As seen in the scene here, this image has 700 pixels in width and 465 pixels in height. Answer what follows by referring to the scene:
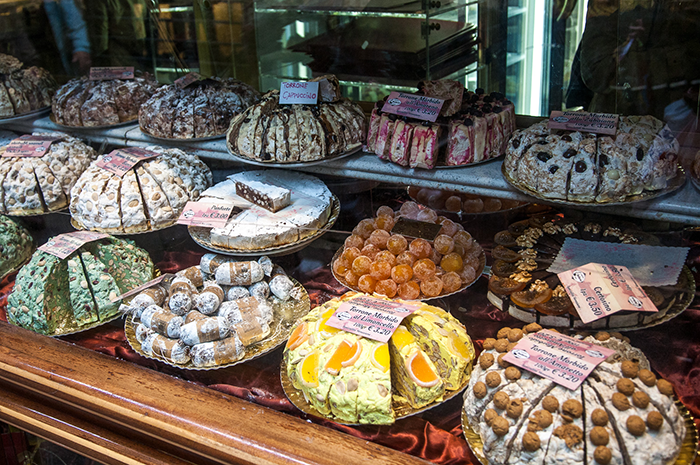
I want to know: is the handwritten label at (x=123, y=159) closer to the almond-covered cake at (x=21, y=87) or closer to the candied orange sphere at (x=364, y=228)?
the almond-covered cake at (x=21, y=87)

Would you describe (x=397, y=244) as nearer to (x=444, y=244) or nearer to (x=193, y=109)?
(x=444, y=244)

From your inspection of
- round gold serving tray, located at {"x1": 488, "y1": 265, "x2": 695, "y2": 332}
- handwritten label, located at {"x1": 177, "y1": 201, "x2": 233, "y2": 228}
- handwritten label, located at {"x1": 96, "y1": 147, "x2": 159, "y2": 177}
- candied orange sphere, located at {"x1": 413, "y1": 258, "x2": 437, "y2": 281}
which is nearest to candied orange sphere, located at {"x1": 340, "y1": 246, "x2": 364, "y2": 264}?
candied orange sphere, located at {"x1": 413, "y1": 258, "x2": 437, "y2": 281}

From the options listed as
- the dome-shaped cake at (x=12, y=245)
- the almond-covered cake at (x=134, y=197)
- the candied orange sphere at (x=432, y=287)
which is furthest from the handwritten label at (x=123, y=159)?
the candied orange sphere at (x=432, y=287)

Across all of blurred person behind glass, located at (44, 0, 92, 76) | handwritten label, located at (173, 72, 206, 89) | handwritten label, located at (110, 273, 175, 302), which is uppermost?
blurred person behind glass, located at (44, 0, 92, 76)

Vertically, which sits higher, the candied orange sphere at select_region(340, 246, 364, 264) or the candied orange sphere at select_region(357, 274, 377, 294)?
the candied orange sphere at select_region(340, 246, 364, 264)

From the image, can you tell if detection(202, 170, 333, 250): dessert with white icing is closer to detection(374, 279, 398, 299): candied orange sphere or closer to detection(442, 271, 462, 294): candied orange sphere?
detection(374, 279, 398, 299): candied orange sphere

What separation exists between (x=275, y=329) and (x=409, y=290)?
18.6 inches

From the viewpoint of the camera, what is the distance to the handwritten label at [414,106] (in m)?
2.04

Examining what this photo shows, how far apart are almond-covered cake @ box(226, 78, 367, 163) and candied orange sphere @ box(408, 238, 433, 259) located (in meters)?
0.50

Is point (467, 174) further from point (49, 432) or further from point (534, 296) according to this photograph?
point (49, 432)

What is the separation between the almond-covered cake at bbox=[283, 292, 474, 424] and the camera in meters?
1.48

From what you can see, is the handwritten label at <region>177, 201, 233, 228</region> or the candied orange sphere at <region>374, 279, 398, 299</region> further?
the handwritten label at <region>177, 201, 233, 228</region>

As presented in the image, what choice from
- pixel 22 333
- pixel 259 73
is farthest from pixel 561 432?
pixel 259 73

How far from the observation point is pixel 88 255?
2105 mm
